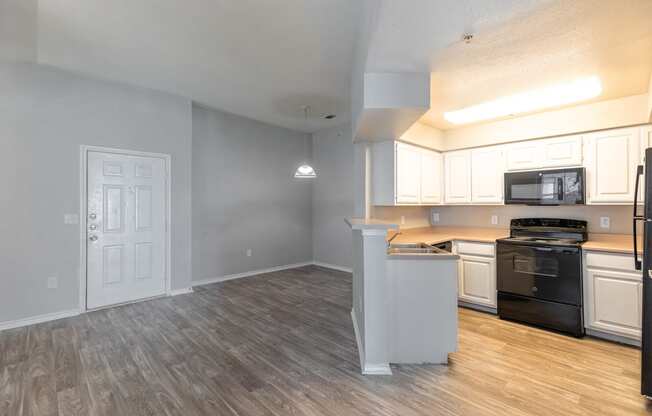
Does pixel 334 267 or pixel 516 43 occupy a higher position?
pixel 516 43

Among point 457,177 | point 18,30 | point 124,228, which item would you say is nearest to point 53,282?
point 124,228

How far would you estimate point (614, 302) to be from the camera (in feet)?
8.79

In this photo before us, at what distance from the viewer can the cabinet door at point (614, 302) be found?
2.58 meters

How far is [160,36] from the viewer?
2.72 meters

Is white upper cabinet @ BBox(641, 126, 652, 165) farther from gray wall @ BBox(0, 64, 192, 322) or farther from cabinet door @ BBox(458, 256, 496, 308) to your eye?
gray wall @ BBox(0, 64, 192, 322)

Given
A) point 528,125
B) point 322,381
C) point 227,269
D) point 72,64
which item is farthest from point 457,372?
point 72,64

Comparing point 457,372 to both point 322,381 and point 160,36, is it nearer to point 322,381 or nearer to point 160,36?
point 322,381

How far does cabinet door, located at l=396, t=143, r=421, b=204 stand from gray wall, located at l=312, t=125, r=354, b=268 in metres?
1.91

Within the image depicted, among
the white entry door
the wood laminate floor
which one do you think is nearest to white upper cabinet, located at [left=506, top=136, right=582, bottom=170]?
the wood laminate floor

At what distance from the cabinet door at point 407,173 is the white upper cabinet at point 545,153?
108 centimetres

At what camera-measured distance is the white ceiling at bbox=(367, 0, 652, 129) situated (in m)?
1.62

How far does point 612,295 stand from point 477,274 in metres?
1.14

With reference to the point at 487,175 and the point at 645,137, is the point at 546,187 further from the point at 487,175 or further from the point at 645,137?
the point at 645,137

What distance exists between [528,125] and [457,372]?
9.36ft
